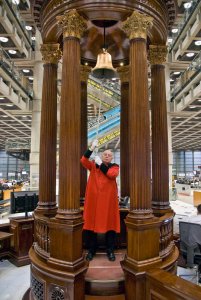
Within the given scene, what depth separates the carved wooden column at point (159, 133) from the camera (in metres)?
4.29

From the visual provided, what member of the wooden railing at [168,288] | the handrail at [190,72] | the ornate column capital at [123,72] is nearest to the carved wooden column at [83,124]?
the ornate column capital at [123,72]

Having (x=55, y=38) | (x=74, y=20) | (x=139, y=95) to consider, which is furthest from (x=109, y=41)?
(x=139, y=95)

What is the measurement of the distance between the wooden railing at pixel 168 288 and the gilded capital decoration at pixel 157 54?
3165mm

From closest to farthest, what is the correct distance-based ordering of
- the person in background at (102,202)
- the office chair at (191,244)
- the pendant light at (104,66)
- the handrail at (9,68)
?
the person in background at (102,202)
the pendant light at (104,66)
the office chair at (191,244)
the handrail at (9,68)

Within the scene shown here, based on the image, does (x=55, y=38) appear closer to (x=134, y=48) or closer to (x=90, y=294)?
(x=134, y=48)

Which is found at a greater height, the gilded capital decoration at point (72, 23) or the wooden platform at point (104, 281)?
the gilded capital decoration at point (72, 23)

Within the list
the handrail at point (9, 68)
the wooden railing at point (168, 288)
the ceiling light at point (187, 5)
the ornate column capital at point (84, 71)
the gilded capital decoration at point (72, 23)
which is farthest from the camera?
the ceiling light at point (187, 5)

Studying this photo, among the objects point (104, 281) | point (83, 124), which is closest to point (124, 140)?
point (83, 124)

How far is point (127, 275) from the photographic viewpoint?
3033 mm

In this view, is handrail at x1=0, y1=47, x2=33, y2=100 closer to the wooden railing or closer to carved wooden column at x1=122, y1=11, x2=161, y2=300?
carved wooden column at x1=122, y1=11, x2=161, y2=300

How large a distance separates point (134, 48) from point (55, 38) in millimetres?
1433

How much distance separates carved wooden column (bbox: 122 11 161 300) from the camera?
299cm

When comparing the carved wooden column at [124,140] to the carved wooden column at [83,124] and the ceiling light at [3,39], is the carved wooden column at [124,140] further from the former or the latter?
the ceiling light at [3,39]

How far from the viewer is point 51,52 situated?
168 inches
